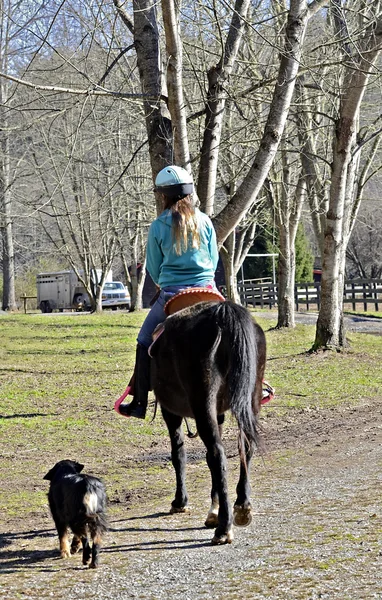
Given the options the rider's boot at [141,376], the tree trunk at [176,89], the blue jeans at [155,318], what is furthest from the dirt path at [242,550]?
Answer: the tree trunk at [176,89]

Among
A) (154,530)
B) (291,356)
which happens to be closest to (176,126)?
(154,530)

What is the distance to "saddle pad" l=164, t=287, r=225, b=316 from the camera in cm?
618

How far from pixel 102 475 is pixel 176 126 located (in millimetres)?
4187

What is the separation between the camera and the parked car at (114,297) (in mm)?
55638

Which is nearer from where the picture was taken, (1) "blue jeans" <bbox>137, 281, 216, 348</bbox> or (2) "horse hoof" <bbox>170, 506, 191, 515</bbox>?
(1) "blue jeans" <bbox>137, 281, 216, 348</bbox>

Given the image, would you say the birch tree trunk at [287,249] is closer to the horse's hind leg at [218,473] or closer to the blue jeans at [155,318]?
the blue jeans at [155,318]

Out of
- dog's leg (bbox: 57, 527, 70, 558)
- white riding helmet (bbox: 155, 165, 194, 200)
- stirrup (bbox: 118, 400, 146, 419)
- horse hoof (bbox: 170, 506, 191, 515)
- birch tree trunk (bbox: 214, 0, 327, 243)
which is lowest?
horse hoof (bbox: 170, 506, 191, 515)

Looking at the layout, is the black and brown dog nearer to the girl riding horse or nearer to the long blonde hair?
the girl riding horse

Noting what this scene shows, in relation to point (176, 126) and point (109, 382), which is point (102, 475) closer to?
point (176, 126)

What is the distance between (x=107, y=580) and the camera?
4883mm

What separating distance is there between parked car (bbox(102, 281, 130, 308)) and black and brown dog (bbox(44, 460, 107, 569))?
162 ft

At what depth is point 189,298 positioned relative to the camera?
6188 mm

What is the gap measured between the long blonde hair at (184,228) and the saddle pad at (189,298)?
0.31m

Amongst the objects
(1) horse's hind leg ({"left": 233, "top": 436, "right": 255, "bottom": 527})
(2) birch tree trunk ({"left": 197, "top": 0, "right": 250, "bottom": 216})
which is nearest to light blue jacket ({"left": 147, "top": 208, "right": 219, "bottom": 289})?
(1) horse's hind leg ({"left": 233, "top": 436, "right": 255, "bottom": 527})
